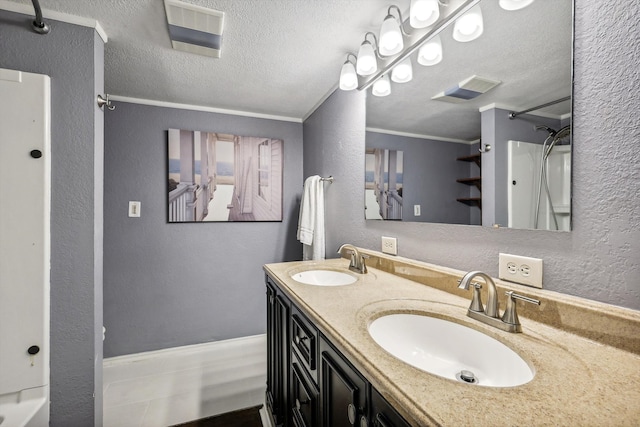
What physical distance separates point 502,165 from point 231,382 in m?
2.12

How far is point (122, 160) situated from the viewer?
7.11 ft

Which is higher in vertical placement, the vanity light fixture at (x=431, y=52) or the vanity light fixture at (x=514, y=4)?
the vanity light fixture at (x=431, y=52)

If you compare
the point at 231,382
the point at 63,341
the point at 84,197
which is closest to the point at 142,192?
Answer: the point at 84,197

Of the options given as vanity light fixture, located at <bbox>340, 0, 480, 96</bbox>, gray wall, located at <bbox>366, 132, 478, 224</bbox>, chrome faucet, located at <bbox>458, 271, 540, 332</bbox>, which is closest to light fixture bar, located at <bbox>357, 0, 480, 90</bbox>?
vanity light fixture, located at <bbox>340, 0, 480, 96</bbox>

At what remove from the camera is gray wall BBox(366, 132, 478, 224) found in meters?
1.07

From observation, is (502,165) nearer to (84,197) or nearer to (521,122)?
(521,122)

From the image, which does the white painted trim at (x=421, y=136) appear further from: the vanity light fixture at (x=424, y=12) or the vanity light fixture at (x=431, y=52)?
the vanity light fixture at (x=424, y=12)

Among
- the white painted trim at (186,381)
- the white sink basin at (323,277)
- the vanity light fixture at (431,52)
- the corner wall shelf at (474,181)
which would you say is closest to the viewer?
the corner wall shelf at (474,181)

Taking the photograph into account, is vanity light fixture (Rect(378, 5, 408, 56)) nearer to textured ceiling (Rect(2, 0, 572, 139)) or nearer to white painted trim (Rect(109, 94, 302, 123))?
textured ceiling (Rect(2, 0, 572, 139))

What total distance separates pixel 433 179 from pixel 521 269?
1.66ft

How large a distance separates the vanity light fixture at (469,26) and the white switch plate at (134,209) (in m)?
2.40

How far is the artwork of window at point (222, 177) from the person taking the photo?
227 cm

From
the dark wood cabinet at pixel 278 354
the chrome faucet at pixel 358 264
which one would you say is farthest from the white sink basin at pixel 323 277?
the dark wood cabinet at pixel 278 354

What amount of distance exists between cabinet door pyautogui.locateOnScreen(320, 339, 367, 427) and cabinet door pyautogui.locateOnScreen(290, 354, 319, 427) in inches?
3.7
